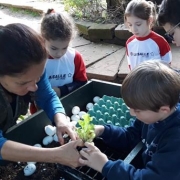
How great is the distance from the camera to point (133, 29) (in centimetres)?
223

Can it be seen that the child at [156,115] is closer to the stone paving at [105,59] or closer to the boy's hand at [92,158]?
the boy's hand at [92,158]

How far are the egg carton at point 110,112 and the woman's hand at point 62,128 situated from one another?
0.25 meters

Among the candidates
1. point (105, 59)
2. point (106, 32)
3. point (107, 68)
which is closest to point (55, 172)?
point (107, 68)

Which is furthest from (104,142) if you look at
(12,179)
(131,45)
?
(131,45)

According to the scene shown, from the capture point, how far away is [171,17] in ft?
5.32

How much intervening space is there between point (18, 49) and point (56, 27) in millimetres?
727

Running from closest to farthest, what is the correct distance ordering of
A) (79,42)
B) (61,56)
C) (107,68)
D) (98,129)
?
(98,129)
(61,56)
(107,68)
(79,42)

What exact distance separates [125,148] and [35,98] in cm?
60

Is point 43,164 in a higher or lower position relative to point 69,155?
lower

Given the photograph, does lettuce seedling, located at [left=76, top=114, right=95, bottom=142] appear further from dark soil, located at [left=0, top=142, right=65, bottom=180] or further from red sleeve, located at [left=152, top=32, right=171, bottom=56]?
red sleeve, located at [left=152, top=32, right=171, bottom=56]

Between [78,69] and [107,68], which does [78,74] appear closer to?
[78,69]

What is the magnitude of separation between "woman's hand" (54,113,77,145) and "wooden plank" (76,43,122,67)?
1.63 meters

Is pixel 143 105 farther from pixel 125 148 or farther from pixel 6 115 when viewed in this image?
pixel 6 115

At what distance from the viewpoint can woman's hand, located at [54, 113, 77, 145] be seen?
4.81ft
